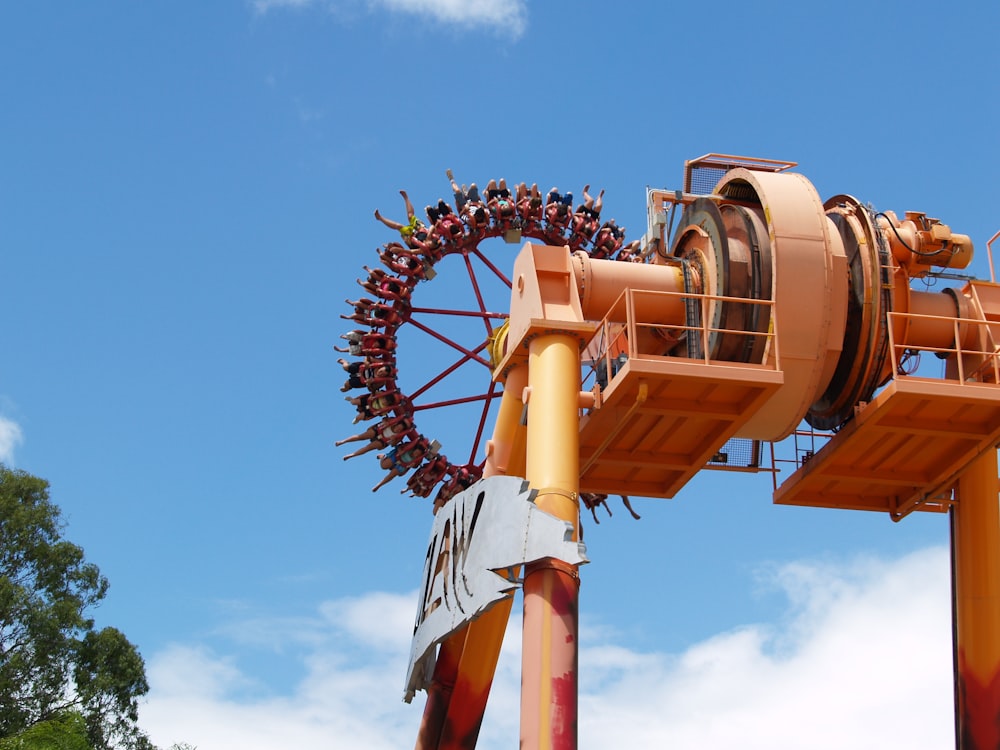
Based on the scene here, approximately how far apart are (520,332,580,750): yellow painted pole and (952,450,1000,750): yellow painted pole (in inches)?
196

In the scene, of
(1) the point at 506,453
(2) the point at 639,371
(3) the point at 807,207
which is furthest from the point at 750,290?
(1) the point at 506,453

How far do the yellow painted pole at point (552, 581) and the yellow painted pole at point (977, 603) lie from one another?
4977 mm

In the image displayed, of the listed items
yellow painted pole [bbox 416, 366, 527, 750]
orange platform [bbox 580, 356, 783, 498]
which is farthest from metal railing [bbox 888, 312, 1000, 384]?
yellow painted pole [bbox 416, 366, 527, 750]

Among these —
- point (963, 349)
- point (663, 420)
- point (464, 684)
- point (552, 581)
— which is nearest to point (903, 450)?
point (963, 349)

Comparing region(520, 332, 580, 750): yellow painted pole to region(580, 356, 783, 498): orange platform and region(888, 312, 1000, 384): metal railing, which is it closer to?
region(580, 356, 783, 498): orange platform

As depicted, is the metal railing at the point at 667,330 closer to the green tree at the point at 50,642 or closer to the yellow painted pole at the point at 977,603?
the yellow painted pole at the point at 977,603

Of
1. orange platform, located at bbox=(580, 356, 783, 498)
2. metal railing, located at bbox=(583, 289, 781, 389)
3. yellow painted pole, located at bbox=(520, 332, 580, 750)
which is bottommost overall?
yellow painted pole, located at bbox=(520, 332, 580, 750)

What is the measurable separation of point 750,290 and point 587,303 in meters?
1.74

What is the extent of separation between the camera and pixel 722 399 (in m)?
15.3

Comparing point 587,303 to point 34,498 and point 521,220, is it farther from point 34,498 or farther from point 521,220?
point 34,498

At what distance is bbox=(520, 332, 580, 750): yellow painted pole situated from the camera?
13.1 metres

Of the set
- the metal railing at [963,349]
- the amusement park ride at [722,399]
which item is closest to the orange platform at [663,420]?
the amusement park ride at [722,399]

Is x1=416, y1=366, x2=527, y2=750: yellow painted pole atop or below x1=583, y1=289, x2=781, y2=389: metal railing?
below

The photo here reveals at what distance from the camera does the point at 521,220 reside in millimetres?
19438
